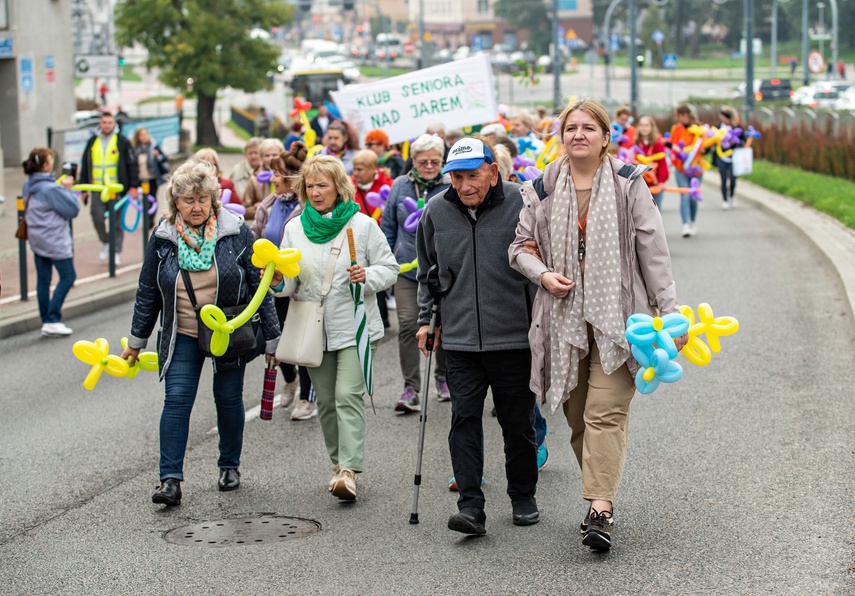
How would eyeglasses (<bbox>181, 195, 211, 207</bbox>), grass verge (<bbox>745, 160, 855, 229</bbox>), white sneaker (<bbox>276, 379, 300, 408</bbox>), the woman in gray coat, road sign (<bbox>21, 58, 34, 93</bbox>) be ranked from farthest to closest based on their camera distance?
road sign (<bbox>21, 58, 34, 93</bbox>) < grass verge (<bbox>745, 160, 855, 229</bbox>) < the woman in gray coat < white sneaker (<bbox>276, 379, 300, 408</bbox>) < eyeglasses (<bbox>181, 195, 211, 207</bbox>)

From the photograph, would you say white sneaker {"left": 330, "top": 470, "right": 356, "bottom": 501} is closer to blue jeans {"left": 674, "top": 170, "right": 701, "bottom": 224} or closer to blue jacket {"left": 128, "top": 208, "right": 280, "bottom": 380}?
blue jacket {"left": 128, "top": 208, "right": 280, "bottom": 380}

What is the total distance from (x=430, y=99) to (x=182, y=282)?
812 cm

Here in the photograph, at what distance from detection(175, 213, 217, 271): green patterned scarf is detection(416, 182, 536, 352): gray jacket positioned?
1223mm

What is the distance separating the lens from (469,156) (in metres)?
6.09

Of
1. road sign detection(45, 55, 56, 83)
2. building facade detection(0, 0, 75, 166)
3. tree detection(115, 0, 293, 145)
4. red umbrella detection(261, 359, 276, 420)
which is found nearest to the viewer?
red umbrella detection(261, 359, 276, 420)

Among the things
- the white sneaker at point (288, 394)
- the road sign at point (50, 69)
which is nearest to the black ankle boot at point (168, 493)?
the white sneaker at point (288, 394)

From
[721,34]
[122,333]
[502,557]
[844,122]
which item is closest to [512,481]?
[502,557]

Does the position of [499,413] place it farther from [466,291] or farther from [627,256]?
[627,256]

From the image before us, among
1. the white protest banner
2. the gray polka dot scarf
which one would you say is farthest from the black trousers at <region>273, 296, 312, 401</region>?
the white protest banner

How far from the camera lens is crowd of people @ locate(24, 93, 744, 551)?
228 inches

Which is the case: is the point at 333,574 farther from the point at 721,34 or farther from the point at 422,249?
the point at 721,34

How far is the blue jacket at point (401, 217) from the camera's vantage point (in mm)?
8641

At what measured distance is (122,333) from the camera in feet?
41.3

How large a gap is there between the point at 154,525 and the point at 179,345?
928 millimetres
